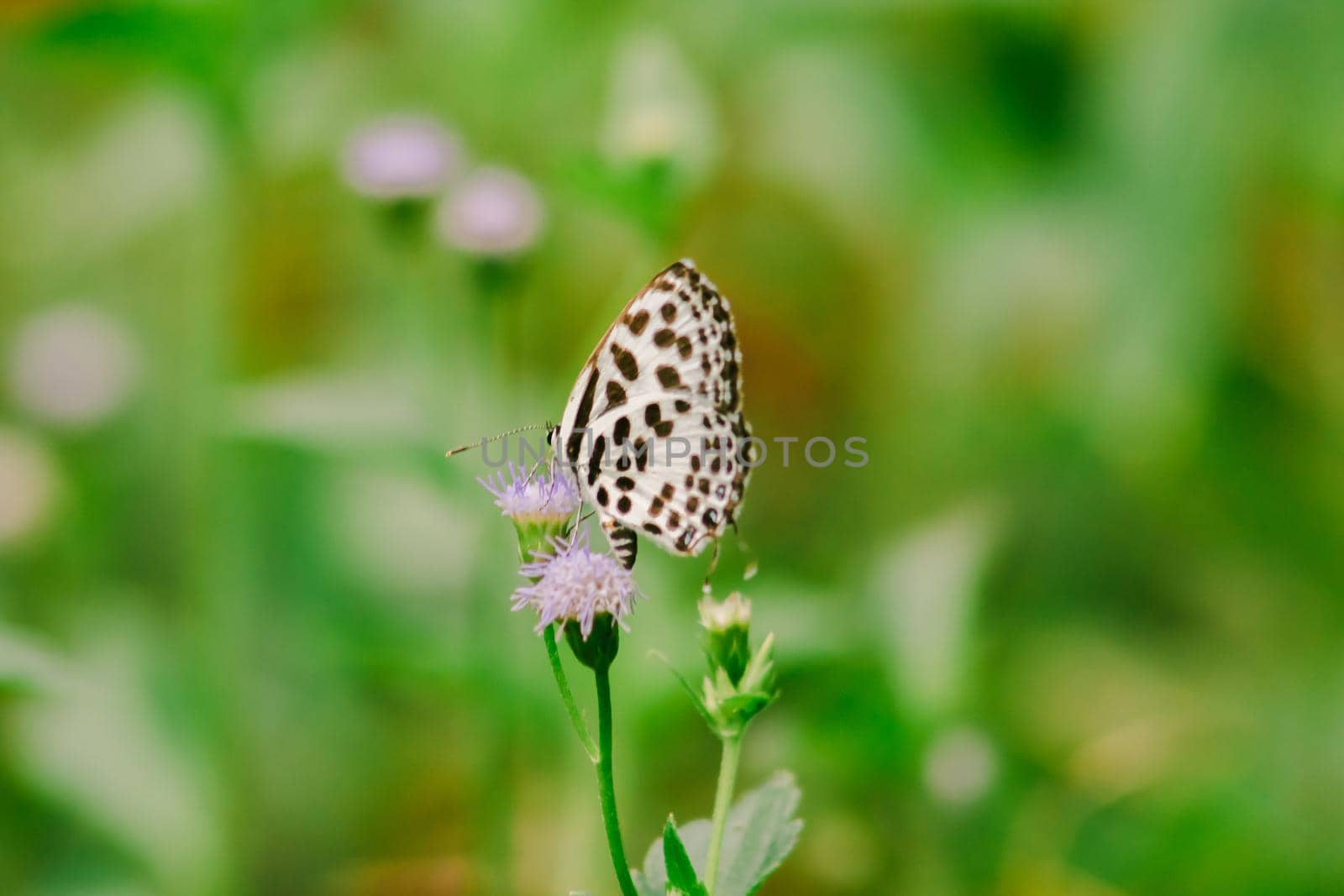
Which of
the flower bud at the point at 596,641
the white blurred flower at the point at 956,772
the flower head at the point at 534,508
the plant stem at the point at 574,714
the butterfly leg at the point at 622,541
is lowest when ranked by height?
the plant stem at the point at 574,714

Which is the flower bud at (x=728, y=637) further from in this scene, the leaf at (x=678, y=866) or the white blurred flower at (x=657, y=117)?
the white blurred flower at (x=657, y=117)

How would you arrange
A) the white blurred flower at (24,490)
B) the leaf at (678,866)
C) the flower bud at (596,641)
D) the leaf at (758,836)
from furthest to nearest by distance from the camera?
the white blurred flower at (24,490), the flower bud at (596,641), the leaf at (758,836), the leaf at (678,866)

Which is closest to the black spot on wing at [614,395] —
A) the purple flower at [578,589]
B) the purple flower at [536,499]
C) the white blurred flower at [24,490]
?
the purple flower at [536,499]

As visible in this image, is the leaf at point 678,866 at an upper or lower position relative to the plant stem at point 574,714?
lower

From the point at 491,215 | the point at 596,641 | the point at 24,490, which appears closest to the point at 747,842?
the point at 596,641

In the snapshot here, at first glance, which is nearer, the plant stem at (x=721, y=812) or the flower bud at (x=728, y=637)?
the plant stem at (x=721, y=812)
